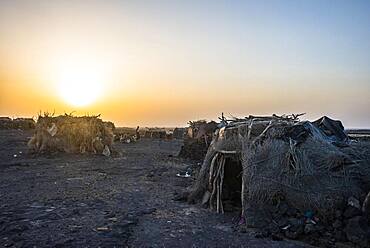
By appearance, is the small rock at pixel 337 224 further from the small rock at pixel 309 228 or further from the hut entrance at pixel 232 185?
the hut entrance at pixel 232 185

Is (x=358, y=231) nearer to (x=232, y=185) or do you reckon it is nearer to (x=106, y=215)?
(x=232, y=185)

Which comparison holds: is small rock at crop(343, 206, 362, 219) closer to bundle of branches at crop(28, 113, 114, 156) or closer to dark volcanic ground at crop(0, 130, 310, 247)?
dark volcanic ground at crop(0, 130, 310, 247)

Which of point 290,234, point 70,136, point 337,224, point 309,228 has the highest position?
point 70,136

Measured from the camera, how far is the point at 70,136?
27.8 m

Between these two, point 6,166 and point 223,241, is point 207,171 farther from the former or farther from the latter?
point 6,166

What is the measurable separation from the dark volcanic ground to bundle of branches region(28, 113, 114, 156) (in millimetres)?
9756

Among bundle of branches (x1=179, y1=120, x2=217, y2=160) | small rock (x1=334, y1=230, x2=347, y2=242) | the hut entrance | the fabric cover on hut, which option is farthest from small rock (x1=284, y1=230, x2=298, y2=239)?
bundle of branches (x1=179, y1=120, x2=217, y2=160)

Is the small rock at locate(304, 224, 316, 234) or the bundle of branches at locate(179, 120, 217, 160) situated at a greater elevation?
the bundle of branches at locate(179, 120, 217, 160)

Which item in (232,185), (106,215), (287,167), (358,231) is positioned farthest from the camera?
(232,185)

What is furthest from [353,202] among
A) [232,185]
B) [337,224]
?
[232,185]

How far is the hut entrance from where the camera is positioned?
1135 centimetres

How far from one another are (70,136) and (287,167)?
2197 cm

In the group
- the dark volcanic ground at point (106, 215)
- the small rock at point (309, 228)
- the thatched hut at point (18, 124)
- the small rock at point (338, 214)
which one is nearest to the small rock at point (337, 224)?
the small rock at point (338, 214)

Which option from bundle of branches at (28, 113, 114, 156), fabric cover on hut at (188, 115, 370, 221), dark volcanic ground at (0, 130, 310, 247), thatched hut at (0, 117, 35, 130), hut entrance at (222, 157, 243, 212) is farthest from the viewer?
thatched hut at (0, 117, 35, 130)
